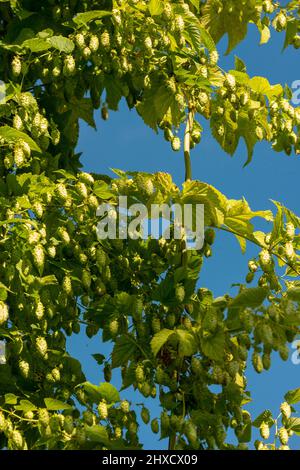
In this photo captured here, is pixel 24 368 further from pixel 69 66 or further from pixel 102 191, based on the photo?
pixel 69 66

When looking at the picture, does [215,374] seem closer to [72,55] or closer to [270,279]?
[270,279]

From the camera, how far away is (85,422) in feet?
14.7

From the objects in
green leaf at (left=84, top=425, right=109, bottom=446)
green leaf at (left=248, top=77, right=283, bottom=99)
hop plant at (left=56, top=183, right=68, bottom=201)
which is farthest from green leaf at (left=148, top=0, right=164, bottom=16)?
green leaf at (left=84, top=425, right=109, bottom=446)

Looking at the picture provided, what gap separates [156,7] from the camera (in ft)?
17.7

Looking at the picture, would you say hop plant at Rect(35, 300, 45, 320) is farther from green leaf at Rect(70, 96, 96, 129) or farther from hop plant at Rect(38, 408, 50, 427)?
green leaf at Rect(70, 96, 96, 129)

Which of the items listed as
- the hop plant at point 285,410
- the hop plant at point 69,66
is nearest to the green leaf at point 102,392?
the hop plant at point 285,410

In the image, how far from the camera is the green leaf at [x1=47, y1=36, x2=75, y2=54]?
523 cm

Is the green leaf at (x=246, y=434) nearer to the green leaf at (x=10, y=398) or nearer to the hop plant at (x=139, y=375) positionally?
the hop plant at (x=139, y=375)

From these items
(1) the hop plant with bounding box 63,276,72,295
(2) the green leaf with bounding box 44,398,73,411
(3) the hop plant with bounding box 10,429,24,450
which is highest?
(1) the hop plant with bounding box 63,276,72,295

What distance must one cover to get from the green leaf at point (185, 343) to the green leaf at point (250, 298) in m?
0.29

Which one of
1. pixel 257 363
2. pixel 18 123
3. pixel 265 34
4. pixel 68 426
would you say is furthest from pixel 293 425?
pixel 265 34

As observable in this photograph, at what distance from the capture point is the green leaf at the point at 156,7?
5367mm
